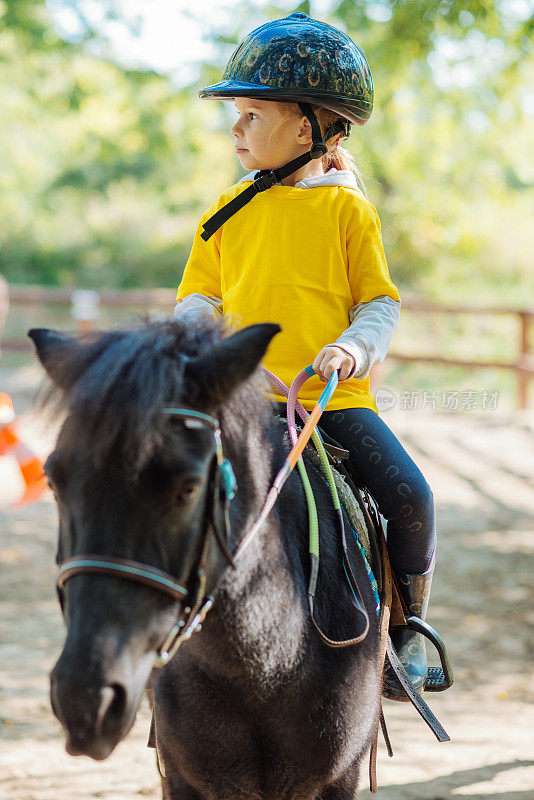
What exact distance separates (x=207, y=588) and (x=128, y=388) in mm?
425

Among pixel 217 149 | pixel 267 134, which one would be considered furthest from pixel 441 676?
pixel 217 149

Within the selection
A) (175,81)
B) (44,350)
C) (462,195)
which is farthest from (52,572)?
(462,195)

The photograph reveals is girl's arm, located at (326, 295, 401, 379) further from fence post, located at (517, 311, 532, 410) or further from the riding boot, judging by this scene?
fence post, located at (517, 311, 532, 410)

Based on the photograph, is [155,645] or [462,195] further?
[462,195]

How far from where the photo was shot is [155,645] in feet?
4.60

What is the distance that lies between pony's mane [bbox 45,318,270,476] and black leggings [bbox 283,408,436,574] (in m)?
0.87

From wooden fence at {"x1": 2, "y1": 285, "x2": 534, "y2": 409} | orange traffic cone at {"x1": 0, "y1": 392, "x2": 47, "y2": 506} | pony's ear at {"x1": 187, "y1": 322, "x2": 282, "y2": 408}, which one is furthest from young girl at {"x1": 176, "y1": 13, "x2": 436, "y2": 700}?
wooden fence at {"x1": 2, "y1": 285, "x2": 534, "y2": 409}

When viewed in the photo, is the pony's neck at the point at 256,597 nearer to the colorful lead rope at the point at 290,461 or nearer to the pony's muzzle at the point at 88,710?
the colorful lead rope at the point at 290,461

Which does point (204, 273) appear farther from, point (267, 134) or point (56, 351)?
point (56, 351)

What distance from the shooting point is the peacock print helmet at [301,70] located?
2.34m

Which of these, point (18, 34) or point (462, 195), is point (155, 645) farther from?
point (462, 195)

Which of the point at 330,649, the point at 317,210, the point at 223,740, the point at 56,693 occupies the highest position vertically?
the point at 317,210

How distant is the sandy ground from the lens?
3.61m

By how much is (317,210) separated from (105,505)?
1.34 meters
